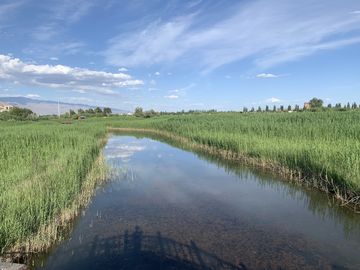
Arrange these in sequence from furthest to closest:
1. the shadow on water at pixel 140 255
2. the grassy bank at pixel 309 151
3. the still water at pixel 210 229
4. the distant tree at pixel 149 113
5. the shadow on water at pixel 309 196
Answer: the distant tree at pixel 149 113, the grassy bank at pixel 309 151, the shadow on water at pixel 309 196, the still water at pixel 210 229, the shadow on water at pixel 140 255

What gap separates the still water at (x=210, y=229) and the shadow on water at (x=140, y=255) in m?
0.02

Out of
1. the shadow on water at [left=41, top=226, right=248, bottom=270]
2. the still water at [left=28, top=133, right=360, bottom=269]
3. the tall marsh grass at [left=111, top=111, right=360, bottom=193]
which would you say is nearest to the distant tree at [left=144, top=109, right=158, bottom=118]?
the tall marsh grass at [left=111, top=111, right=360, bottom=193]

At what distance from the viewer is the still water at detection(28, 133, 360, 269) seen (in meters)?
3.70

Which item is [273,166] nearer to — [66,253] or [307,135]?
[307,135]

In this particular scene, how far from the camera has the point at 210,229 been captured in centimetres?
470

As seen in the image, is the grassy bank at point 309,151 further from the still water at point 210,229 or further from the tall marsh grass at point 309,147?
the still water at point 210,229

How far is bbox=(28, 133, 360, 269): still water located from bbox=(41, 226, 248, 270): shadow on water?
0.02 m

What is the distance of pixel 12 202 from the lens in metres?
4.01

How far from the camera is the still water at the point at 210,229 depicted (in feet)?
12.1

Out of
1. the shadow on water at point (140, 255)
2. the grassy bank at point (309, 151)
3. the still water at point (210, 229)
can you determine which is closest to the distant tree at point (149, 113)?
the grassy bank at point (309, 151)

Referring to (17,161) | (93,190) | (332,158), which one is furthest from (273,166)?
(17,161)

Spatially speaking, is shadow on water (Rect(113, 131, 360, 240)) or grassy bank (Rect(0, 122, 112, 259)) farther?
shadow on water (Rect(113, 131, 360, 240))

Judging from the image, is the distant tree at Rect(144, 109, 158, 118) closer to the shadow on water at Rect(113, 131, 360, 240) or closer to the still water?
the shadow on water at Rect(113, 131, 360, 240)

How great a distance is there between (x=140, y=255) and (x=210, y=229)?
166 centimetres
